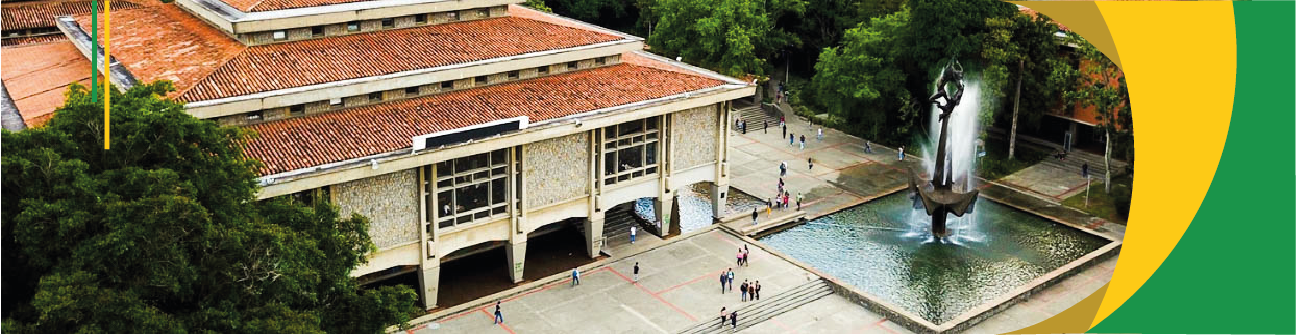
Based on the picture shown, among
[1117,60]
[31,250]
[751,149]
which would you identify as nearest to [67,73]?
[31,250]

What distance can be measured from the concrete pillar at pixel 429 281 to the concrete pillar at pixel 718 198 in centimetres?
1514

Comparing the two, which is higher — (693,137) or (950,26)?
(950,26)

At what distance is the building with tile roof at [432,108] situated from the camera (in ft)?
142

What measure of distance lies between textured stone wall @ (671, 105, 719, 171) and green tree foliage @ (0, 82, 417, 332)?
21.7 meters

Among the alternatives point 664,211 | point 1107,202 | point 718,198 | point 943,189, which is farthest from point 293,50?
point 1107,202

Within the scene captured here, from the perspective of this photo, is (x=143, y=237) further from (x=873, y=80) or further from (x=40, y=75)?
(x=873, y=80)

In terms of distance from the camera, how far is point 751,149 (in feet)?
229

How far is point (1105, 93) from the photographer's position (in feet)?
195

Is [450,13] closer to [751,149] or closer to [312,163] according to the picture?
[312,163]

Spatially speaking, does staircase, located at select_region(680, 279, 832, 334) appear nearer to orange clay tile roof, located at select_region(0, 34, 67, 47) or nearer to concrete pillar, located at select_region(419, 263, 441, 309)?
concrete pillar, located at select_region(419, 263, 441, 309)

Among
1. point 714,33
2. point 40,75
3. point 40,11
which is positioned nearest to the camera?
point 40,75

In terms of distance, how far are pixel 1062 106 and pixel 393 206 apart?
140 feet

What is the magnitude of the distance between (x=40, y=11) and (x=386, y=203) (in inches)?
1151

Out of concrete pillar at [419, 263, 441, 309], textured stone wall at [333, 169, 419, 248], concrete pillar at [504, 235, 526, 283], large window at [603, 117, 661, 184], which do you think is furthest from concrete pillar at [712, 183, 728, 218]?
textured stone wall at [333, 169, 419, 248]
